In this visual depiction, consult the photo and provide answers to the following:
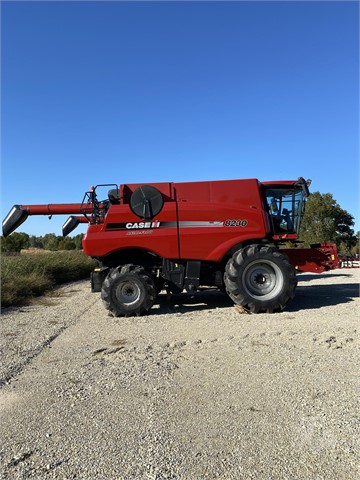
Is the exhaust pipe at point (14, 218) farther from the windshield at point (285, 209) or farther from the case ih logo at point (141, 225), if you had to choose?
the windshield at point (285, 209)

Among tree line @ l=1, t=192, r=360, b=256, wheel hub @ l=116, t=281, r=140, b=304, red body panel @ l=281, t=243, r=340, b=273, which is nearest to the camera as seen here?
wheel hub @ l=116, t=281, r=140, b=304

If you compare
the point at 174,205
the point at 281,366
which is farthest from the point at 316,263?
the point at 281,366

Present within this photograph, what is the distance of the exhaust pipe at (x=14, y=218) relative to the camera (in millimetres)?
10727

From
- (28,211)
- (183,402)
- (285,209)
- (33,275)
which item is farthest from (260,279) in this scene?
(33,275)

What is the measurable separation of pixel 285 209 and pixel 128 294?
441 centimetres

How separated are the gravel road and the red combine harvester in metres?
1.40

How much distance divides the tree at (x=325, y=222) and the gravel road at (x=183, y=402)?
2426 cm

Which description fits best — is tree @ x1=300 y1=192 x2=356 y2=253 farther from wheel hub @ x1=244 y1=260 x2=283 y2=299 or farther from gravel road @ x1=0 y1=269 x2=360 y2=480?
gravel road @ x1=0 y1=269 x2=360 y2=480

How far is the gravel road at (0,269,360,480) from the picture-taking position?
8.70ft

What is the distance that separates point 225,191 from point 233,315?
9.28 feet

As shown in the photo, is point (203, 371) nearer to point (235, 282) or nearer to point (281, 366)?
point (281, 366)

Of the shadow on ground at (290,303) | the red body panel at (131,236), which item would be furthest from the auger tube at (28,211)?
the shadow on ground at (290,303)

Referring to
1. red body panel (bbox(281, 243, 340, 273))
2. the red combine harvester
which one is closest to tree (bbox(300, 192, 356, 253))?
red body panel (bbox(281, 243, 340, 273))

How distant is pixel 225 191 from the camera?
28.8ft
